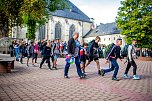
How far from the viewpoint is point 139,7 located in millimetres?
39562

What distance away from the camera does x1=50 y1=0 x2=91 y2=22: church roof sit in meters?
67.0

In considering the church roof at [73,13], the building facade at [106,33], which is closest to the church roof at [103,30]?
the building facade at [106,33]

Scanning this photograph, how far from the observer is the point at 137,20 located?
38.8 m

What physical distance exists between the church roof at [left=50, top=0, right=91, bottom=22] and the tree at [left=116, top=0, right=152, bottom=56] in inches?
1113

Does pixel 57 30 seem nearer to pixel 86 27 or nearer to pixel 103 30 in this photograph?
pixel 86 27

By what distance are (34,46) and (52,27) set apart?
4660cm

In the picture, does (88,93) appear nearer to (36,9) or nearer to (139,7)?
(36,9)

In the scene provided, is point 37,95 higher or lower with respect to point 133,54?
lower

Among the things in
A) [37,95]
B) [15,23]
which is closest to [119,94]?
[37,95]

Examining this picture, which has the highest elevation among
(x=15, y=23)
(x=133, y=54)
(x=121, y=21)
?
(x=121, y=21)

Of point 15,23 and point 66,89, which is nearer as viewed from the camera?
point 66,89

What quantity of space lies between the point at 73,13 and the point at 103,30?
420 inches

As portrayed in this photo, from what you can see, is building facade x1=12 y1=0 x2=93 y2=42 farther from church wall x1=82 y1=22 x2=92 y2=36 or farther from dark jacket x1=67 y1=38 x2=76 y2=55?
dark jacket x1=67 y1=38 x2=76 y2=55

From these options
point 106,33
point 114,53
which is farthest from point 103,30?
point 114,53
